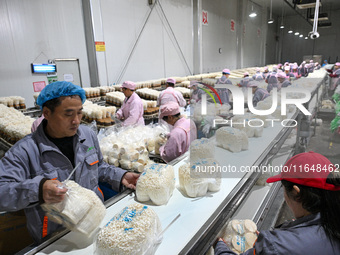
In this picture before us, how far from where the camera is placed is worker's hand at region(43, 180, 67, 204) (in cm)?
104

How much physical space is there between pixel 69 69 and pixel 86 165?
217 inches

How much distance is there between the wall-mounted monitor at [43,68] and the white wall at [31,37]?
0.37 feet

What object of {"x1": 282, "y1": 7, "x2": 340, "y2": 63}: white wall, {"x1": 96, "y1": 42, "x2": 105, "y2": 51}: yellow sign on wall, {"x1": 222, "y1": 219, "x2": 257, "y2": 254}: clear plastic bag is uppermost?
{"x1": 282, "y1": 7, "x2": 340, "y2": 63}: white wall

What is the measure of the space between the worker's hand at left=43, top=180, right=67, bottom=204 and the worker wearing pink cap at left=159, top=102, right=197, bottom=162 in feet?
4.49

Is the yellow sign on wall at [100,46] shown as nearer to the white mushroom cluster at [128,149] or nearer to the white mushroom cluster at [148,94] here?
the white mushroom cluster at [148,94]

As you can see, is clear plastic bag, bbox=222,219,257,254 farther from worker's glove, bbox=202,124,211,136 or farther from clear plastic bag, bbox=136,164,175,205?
worker's glove, bbox=202,124,211,136

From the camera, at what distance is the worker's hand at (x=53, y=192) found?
1042 millimetres

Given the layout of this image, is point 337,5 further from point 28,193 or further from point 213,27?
point 28,193

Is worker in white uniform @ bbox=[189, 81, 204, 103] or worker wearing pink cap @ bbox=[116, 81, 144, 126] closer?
worker in white uniform @ bbox=[189, 81, 204, 103]

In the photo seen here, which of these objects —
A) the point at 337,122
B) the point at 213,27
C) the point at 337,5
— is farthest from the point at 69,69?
the point at 337,5

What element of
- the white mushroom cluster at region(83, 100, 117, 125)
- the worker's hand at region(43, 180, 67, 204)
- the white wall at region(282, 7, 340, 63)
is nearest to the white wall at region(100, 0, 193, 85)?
the white mushroom cluster at region(83, 100, 117, 125)

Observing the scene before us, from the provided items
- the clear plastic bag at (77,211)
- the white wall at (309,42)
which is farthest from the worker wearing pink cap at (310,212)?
the white wall at (309,42)

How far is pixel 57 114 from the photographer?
1431 millimetres

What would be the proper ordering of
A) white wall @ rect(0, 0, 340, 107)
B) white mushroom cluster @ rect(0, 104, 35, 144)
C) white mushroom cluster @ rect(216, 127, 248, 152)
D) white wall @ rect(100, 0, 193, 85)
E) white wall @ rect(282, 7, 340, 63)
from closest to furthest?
white mushroom cluster @ rect(216, 127, 248, 152) → white mushroom cluster @ rect(0, 104, 35, 144) → white wall @ rect(0, 0, 340, 107) → white wall @ rect(100, 0, 193, 85) → white wall @ rect(282, 7, 340, 63)
